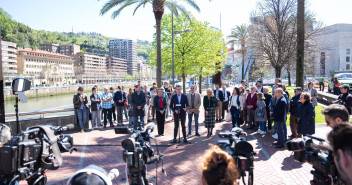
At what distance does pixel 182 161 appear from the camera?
6.28 metres

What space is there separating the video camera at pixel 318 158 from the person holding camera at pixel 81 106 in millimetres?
8971

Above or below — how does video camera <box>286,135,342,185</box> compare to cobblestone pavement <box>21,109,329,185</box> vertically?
above

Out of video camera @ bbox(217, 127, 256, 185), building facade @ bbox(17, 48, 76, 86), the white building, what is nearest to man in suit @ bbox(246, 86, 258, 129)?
video camera @ bbox(217, 127, 256, 185)

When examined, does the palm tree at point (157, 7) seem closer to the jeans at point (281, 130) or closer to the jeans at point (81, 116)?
the jeans at point (81, 116)

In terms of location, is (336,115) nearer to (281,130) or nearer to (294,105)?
(281,130)

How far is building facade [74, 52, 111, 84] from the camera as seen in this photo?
5143 inches

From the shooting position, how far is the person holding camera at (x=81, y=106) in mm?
10062

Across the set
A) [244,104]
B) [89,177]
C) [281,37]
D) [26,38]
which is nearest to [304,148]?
[89,177]

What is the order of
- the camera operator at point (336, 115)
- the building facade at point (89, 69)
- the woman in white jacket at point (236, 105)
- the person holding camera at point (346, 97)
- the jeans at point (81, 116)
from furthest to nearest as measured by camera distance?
the building facade at point (89, 69) → the jeans at point (81, 116) → the woman in white jacket at point (236, 105) → the person holding camera at point (346, 97) → the camera operator at point (336, 115)

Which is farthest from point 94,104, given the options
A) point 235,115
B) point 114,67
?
point 114,67

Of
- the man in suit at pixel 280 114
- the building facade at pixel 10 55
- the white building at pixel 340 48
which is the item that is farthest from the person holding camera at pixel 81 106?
the building facade at pixel 10 55

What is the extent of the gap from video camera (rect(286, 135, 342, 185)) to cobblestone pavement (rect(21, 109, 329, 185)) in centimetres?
138

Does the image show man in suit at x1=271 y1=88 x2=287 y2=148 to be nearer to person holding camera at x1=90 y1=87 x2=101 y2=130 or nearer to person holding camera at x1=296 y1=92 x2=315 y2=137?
person holding camera at x1=296 y1=92 x2=315 y2=137

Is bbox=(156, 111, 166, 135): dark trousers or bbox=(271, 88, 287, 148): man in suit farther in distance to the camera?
bbox=(156, 111, 166, 135): dark trousers
